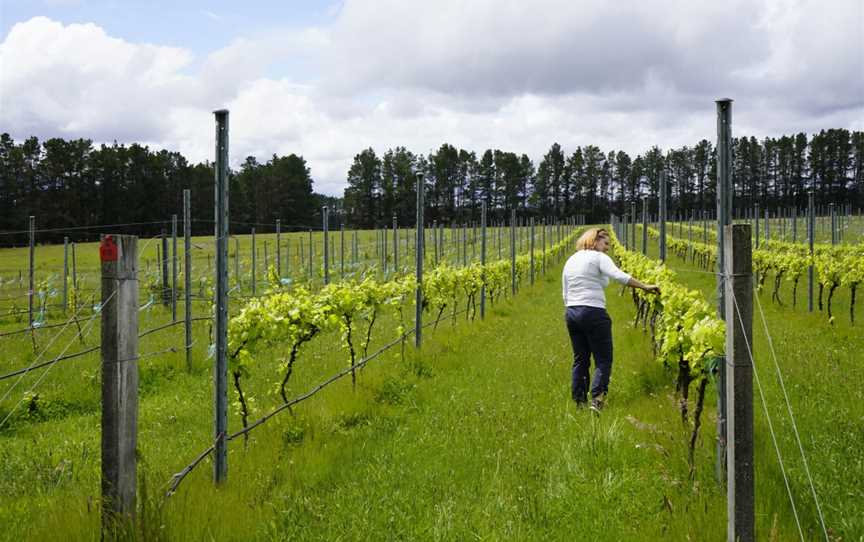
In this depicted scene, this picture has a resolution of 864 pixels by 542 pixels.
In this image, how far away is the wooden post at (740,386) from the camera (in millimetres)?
2596

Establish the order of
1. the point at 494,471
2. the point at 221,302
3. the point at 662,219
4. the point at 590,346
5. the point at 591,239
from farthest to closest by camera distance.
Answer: the point at 662,219, the point at 591,239, the point at 590,346, the point at 494,471, the point at 221,302

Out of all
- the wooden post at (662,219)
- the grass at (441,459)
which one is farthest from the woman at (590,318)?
the wooden post at (662,219)

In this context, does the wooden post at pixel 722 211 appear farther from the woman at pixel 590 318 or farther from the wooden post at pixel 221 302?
the wooden post at pixel 221 302

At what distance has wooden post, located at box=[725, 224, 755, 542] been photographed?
2.60 metres

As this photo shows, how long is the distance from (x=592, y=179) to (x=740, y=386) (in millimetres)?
100918

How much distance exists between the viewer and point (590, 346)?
5.69 m

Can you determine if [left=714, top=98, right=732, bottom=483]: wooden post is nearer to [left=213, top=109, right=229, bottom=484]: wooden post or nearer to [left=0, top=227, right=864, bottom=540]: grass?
[left=0, top=227, right=864, bottom=540]: grass

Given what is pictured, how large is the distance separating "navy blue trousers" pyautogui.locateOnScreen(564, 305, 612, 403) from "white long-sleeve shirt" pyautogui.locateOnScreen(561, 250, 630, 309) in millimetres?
76

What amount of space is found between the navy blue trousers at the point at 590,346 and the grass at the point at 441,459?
20 cm

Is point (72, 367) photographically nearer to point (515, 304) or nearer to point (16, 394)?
point (16, 394)

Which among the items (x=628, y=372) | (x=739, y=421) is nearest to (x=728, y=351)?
(x=739, y=421)

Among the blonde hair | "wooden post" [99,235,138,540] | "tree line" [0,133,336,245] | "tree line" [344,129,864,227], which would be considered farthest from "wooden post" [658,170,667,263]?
"tree line" [344,129,864,227]

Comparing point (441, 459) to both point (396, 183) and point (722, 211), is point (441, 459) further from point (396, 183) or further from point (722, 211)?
point (396, 183)

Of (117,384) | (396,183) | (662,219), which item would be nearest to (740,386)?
(117,384)
